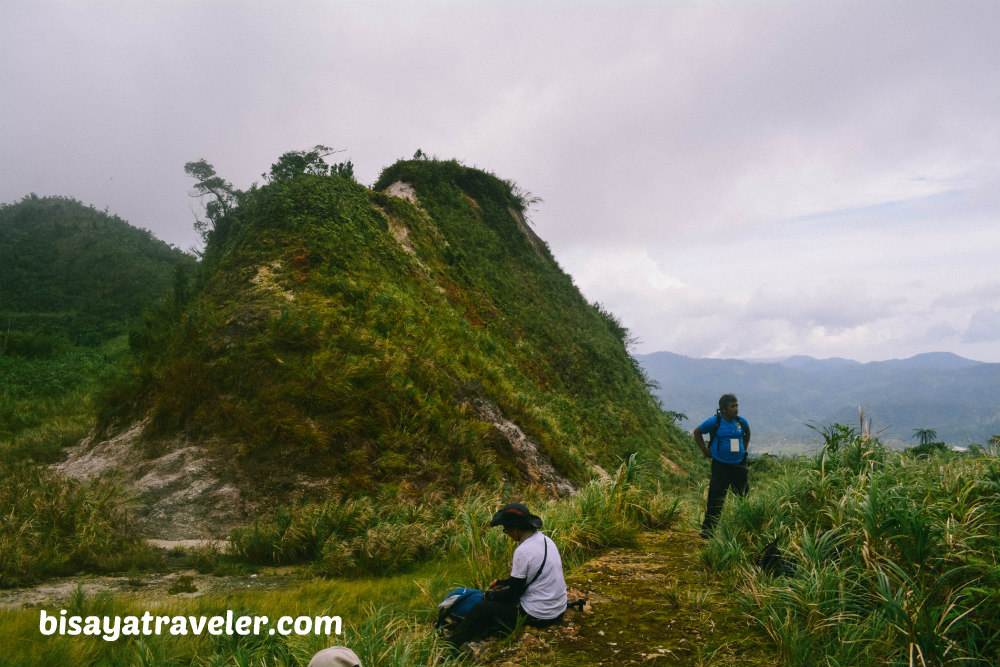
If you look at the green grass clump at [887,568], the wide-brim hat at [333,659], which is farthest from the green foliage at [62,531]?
the green grass clump at [887,568]

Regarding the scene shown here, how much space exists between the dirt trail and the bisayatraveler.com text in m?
2.03

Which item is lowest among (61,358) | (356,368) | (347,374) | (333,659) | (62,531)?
(62,531)

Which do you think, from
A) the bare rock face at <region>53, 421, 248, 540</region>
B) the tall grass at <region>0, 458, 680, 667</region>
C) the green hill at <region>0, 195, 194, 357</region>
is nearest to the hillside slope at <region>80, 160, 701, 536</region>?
the bare rock face at <region>53, 421, 248, 540</region>

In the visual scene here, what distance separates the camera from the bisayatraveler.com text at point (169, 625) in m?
4.84

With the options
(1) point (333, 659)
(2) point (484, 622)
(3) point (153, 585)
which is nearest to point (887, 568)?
(2) point (484, 622)

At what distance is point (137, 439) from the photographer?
9.55 m

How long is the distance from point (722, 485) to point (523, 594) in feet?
11.8

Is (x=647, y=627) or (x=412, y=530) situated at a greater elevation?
(x=412, y=530)

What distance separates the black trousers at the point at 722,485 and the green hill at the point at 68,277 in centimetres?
2352

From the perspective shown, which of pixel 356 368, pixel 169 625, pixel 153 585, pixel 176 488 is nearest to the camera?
pixel 169 625

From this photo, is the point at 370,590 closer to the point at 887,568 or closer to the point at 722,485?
the point at 722,485

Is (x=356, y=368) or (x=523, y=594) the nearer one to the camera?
(x=523, y=594)

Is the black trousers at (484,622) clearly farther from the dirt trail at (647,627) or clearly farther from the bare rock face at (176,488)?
the bare rock face at (176,488)

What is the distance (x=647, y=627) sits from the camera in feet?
15.3
